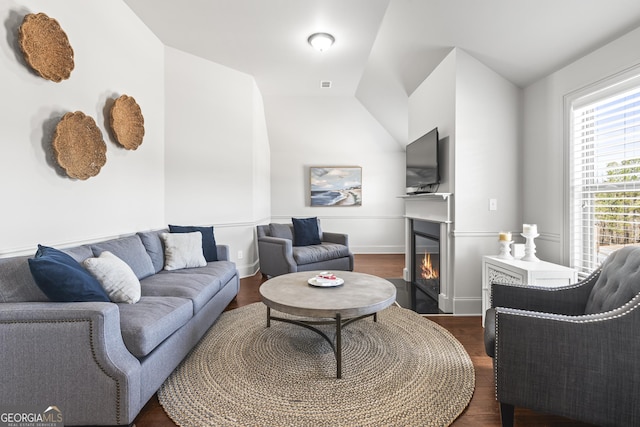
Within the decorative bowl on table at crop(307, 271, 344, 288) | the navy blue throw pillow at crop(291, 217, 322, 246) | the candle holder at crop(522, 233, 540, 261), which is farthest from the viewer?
the navy blue throw pillow at crop(291, 217, 322, 246)

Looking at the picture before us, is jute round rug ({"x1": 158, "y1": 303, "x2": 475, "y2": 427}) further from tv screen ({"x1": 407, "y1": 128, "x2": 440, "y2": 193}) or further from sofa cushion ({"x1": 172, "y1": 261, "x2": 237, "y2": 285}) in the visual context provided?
tv screen ({"x1": 407, "y1": 128, "x2": 440, "y2": 193})

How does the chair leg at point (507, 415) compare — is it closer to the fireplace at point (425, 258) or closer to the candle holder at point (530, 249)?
the candle holder at point (530, 249)

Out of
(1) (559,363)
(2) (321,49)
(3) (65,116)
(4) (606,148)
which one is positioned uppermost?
(2) (321,49)

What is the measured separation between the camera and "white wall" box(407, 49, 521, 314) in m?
3.14

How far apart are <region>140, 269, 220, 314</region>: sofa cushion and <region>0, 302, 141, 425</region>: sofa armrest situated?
0.83m

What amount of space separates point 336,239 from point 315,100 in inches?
105

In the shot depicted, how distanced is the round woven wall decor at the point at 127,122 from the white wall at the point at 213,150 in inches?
30.4

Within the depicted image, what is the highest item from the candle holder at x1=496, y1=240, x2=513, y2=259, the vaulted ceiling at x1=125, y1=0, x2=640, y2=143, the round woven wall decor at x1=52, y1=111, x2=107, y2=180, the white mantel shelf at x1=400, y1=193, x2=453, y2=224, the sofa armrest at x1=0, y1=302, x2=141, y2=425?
the vaulted ceiling at x1=125, y1=0, x2=640, y2=143

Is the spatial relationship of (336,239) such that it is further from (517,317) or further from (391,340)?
(517,317)

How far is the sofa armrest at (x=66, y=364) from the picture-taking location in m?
1.46

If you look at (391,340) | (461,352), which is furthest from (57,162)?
(461,352)

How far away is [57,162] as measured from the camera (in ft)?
7.55

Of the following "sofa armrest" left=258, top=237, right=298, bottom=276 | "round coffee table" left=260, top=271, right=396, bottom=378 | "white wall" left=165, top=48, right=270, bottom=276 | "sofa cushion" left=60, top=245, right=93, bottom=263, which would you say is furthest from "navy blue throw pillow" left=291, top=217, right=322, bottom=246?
"sofa cushion" left=60, top=245, right=93, bottom=263

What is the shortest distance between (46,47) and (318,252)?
3422 millimetres
